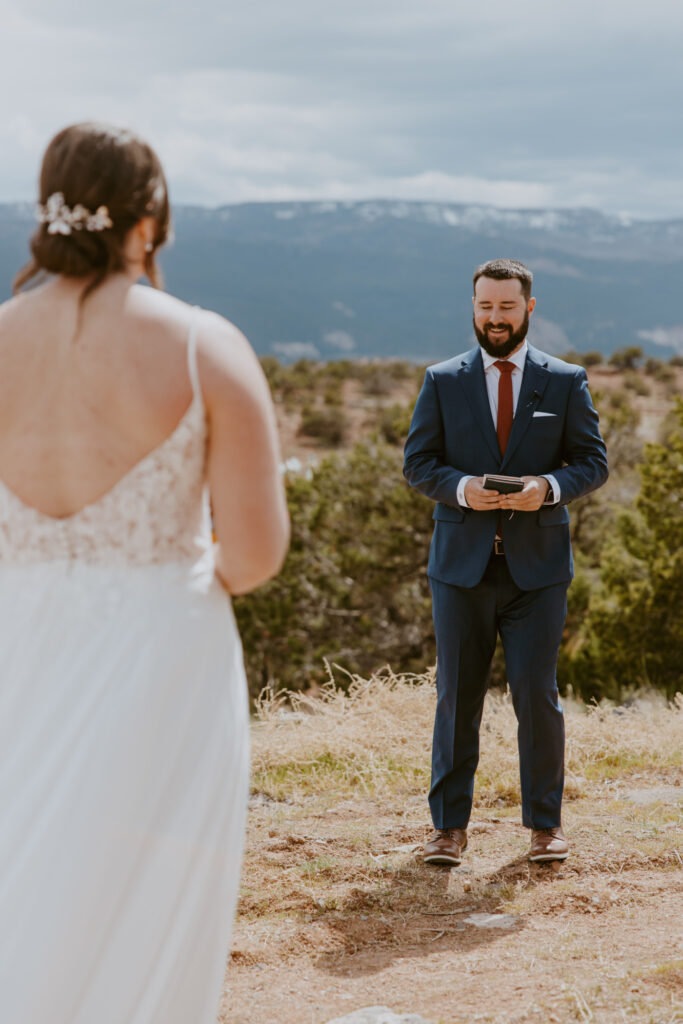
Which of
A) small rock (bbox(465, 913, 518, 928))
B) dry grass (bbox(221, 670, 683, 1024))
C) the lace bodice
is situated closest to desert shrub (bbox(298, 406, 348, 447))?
dry grass (bbox(221, 670, 683, 1024))

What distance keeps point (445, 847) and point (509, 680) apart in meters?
0.71

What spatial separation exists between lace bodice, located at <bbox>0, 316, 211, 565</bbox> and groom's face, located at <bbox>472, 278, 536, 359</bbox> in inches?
94.5

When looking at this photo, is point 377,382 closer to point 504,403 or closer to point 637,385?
point 637,385

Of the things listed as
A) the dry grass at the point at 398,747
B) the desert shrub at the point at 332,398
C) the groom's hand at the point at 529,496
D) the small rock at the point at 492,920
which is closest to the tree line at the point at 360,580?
the dry grass at the point at 398,747

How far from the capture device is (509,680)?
4.32 meters

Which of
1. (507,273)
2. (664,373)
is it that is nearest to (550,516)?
(507,273)

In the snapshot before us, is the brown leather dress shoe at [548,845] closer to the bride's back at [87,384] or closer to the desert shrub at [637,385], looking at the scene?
the bride's back at [87,384]

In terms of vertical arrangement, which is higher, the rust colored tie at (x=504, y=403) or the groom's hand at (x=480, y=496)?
the rust colored tie at (x=504, y=403)

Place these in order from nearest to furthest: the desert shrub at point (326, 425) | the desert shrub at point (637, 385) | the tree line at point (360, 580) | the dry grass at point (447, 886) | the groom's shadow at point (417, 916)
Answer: the dry grass at point (447, 886), the groom's shadow at point (417, 916), the tree line at point (360, 580), the desert shrub at point (326, 425), the desert shrub at point (637, 385)

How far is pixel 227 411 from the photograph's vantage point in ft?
6.51

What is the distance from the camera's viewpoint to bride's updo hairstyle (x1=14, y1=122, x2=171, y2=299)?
1.98 m

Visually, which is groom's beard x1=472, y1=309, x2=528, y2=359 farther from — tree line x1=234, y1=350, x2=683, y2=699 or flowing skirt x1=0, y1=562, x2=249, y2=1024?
tree line x1=234, y1=350, x2=683, y2=699

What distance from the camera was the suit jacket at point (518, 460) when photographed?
4.20 meters

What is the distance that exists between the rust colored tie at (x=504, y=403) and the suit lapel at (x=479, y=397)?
32 millimetres
